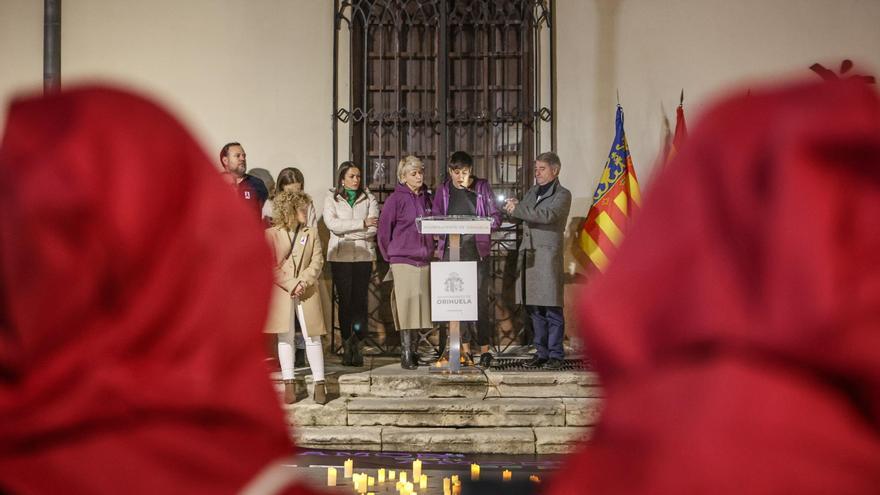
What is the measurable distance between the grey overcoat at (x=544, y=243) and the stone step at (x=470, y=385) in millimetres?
708

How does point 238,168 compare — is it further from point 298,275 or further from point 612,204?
point 612,204

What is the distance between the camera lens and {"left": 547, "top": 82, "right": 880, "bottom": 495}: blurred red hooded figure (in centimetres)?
84

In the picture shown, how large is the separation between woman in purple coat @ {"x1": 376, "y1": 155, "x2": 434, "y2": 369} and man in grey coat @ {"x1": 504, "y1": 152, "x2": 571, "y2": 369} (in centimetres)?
78

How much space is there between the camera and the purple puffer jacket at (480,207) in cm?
779

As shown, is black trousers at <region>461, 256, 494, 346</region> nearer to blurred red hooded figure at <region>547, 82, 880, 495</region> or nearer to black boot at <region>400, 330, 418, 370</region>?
black boot at <region>400, 330, 418, 370</region>

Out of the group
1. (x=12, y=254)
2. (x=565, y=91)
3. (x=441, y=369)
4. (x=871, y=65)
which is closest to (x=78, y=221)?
(x=12, y=254)

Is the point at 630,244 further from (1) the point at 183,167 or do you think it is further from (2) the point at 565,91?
(2) the point at 565,91

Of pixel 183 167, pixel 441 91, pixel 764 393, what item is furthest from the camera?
pixel 441 91

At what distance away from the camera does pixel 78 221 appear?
1067 millimetres

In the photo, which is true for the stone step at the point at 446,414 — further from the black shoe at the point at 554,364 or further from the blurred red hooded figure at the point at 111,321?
the blurred red hooded figure at the point at 111,321

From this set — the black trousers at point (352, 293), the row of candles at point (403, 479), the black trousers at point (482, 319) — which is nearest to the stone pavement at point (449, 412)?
the black trousers at point (352, 293)

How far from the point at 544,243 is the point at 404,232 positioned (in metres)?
1.15

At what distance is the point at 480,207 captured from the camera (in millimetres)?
7797

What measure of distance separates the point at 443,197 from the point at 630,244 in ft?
22.5
